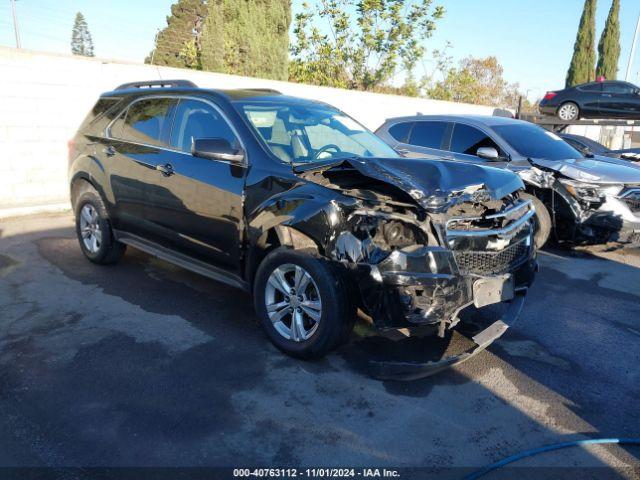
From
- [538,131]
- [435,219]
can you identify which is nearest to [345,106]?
[538,131]

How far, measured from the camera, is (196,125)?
4.54 metres

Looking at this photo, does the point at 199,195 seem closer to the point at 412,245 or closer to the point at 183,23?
the point at 412,245

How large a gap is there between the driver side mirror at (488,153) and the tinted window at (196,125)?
3941 mm

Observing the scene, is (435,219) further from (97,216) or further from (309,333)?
(97,216)

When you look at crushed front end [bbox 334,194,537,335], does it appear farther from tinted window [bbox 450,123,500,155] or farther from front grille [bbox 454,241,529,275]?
tinted window [bbox 450,123,500,155]

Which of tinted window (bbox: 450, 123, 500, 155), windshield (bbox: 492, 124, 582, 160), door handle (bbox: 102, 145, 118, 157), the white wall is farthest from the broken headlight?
the white wall

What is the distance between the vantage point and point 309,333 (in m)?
3.61

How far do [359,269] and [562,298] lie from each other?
2968mm

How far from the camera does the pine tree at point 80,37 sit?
70812 mm

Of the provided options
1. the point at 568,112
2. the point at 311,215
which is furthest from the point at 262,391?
the point at 568,112

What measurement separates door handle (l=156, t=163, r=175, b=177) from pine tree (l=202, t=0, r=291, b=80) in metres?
21.3

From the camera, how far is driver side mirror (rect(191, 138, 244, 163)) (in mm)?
3912

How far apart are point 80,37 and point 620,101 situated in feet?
245

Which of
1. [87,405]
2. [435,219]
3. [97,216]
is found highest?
[435,219]
